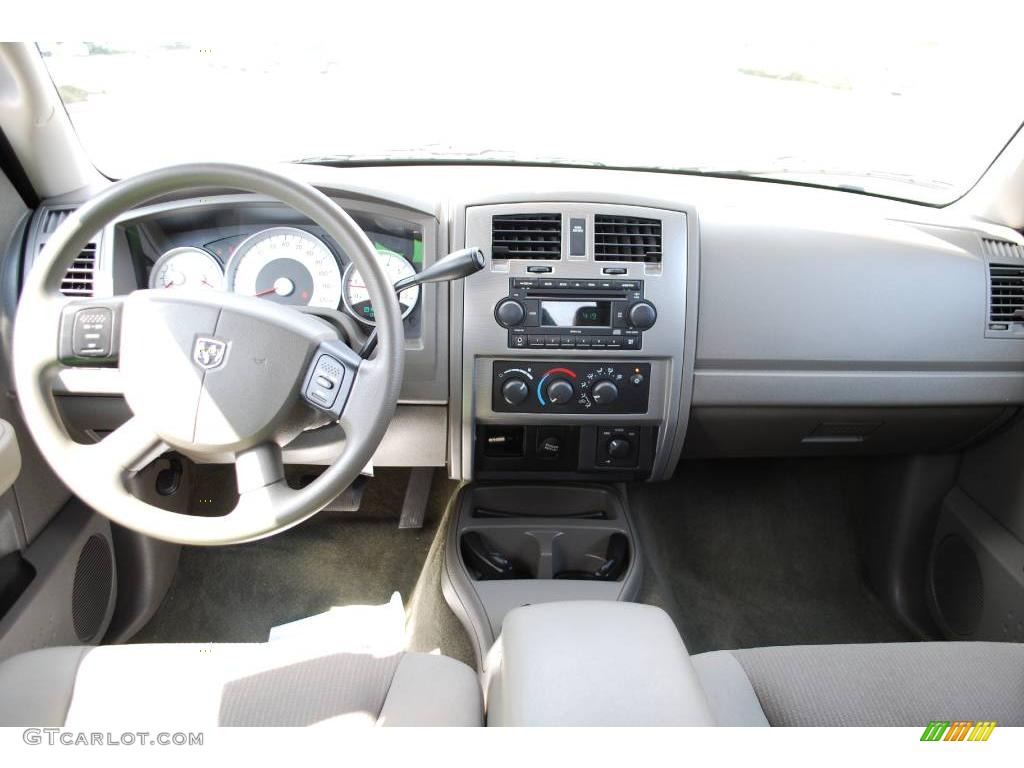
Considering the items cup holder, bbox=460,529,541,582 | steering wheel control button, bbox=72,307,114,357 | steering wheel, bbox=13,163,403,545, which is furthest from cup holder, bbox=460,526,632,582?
steering wheel control button, bbox=72,307,114,357

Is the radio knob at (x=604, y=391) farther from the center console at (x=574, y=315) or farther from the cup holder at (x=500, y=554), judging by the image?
the cup holder at (x=500, y=554)

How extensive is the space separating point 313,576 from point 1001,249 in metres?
2.14

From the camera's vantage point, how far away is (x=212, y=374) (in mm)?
1122

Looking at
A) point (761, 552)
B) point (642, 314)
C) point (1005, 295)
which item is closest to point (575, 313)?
point (642, 314)

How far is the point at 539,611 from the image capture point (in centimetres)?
98

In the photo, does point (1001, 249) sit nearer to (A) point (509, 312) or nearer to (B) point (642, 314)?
(B) point (642, 314)

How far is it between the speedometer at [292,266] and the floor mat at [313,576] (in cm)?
89

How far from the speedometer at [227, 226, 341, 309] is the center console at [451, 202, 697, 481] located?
0.97 feet

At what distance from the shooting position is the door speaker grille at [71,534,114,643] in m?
1.70

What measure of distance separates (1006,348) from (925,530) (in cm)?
68

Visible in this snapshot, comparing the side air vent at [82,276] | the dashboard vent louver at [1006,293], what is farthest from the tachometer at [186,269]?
the dashboard vent louver at [1006,293]

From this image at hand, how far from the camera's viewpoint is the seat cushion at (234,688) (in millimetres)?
997

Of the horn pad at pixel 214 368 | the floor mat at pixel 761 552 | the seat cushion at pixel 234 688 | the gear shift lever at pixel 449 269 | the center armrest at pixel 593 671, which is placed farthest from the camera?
the floor mat at pixel 761 552

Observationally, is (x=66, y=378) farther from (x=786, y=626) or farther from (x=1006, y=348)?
(x=1006, y=348)
